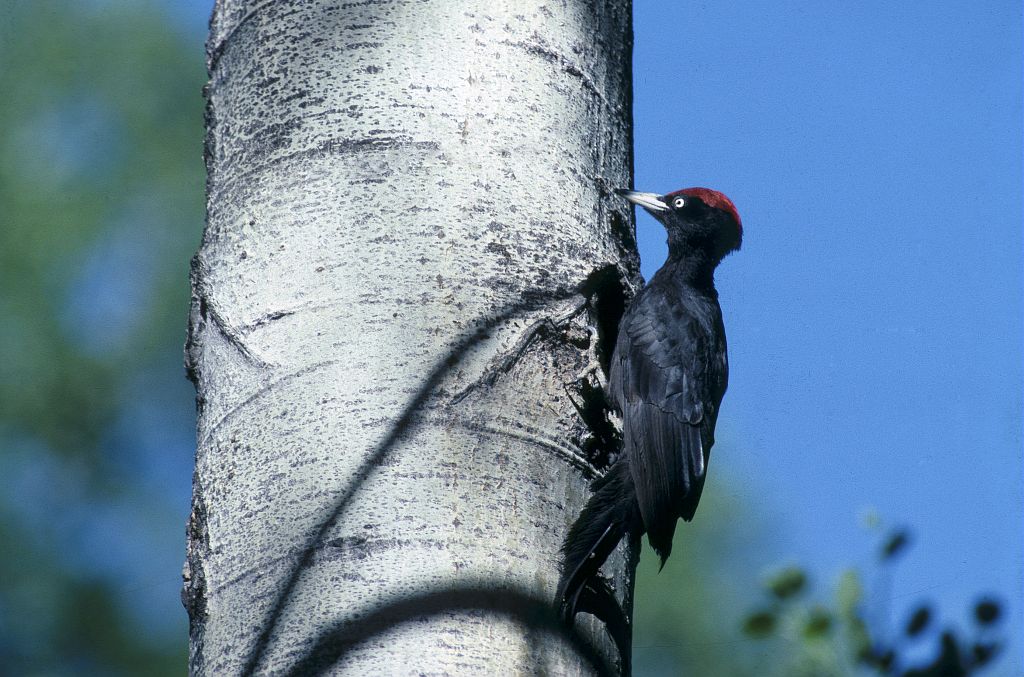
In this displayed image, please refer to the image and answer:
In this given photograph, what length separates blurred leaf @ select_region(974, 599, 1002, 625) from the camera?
5.94 ft

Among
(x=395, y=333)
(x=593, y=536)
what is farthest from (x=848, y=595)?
(x=395, y=333)

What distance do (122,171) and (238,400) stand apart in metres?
8.53

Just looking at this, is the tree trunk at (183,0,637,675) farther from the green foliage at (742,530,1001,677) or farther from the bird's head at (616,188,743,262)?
the bird's head at (616,188,743,262)

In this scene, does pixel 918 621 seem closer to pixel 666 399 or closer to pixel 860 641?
pixel 860 641

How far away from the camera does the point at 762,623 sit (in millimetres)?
2102

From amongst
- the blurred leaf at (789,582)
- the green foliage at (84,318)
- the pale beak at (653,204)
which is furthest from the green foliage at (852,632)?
the green foliage at (84,318)

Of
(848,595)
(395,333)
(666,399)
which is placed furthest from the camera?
(666,399)

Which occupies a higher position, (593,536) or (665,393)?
(665,393)

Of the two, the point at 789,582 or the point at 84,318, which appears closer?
the point at 789,582

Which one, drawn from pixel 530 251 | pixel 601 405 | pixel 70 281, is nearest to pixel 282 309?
pixel 530 251

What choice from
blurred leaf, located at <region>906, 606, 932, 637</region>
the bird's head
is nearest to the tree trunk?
blurred leaf, located at <region>906, 606, 932, 637</region>

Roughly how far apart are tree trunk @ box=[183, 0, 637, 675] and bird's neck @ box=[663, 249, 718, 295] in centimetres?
182

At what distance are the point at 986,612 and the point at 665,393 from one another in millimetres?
1262

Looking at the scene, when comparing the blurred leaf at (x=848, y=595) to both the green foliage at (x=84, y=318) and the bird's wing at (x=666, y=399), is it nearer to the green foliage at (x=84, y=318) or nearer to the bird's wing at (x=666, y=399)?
the bird's wing at (x=666, y=399)
